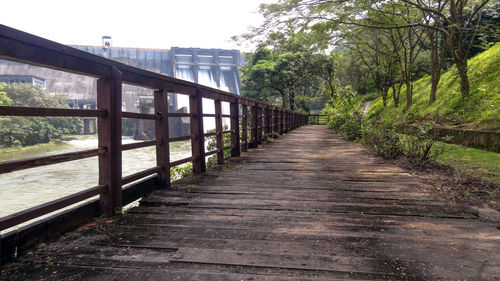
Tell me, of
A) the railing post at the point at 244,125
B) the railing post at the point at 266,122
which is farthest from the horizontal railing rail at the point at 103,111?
the railing post at the point at 266,122

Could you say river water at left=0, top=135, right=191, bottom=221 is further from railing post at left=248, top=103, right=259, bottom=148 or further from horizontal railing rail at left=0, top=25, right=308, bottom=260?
horizontal railing rail at left=0, top=25, right=308, bottom=260

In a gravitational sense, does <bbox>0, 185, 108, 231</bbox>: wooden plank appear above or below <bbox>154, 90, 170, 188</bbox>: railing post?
below

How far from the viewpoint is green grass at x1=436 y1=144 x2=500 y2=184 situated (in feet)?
12.7

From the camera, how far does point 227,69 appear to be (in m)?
60.8

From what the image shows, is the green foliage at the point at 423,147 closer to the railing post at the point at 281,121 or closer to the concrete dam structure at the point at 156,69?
the railing post at the point at 281,121

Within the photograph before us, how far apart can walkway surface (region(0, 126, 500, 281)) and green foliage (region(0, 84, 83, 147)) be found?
69.6 ft

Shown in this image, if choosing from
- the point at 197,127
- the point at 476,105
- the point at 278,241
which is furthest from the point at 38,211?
the point at 476,105

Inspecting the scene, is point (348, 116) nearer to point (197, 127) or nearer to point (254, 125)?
point (254, 125)

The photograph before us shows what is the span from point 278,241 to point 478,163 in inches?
175

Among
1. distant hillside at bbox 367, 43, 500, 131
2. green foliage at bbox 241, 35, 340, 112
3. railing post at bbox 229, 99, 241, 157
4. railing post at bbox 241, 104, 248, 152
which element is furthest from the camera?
green foliage at bbox 241, 35, 340, 112

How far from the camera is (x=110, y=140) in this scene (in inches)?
94.4

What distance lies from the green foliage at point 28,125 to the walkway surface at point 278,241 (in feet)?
69.6

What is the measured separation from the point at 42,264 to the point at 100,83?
54.0 inches

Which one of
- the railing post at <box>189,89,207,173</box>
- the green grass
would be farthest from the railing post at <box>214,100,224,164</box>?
the green grass
